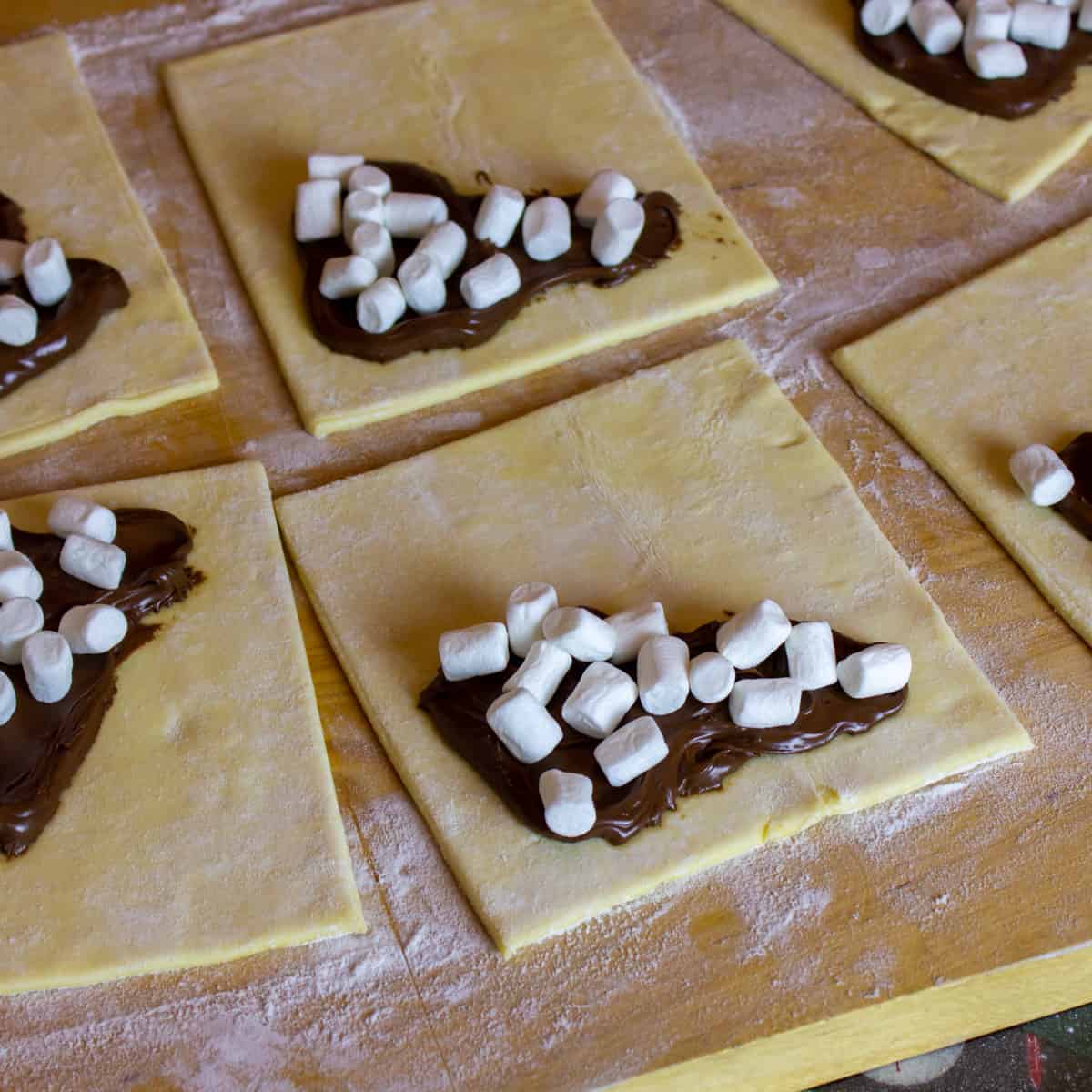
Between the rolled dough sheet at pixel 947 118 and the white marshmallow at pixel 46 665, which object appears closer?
the white marshmallow at pixel 46 665

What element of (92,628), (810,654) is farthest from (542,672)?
(92,628)

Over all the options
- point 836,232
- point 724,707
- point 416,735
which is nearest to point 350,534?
point 416,735

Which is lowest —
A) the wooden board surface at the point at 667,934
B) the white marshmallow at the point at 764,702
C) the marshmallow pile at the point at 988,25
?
the wooden board surface at the point at 667,934

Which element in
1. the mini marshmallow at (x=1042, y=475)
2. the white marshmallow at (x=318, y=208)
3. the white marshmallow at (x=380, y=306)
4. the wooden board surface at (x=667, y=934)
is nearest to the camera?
the wooden board surface at (x=667, y=934)

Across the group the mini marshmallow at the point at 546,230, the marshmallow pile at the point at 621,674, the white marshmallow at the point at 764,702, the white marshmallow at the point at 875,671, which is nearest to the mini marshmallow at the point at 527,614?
the marshmallow pile at the point at 621,674

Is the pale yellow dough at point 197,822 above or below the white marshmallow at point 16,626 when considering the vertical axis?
below

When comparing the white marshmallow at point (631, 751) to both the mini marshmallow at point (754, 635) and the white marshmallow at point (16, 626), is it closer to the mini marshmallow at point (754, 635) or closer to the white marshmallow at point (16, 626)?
the mini marshmallow at point (754, 635)
